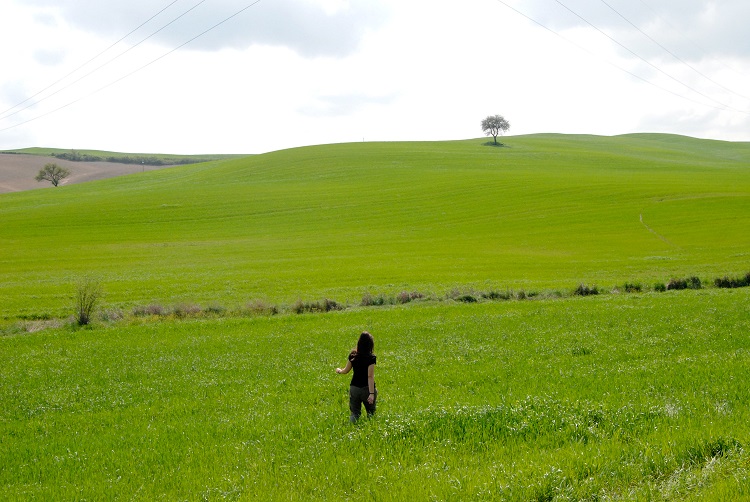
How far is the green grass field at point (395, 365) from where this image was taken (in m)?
7.55

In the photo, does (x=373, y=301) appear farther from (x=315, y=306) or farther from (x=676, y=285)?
(x=676, y=285)

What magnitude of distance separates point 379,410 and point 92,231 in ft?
210

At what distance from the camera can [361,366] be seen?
32.3 feet

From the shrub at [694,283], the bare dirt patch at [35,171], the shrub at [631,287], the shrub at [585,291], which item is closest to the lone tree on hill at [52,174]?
the bare dirt patch at [35,171]

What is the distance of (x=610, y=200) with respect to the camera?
68375mm

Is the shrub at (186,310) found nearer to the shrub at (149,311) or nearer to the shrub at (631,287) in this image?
the shrub at (149,311)

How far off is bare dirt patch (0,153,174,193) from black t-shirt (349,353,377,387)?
130766 mm

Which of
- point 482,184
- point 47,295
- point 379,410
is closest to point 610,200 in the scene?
point 482,184

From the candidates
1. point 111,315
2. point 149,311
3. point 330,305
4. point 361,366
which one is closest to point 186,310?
point 149,311

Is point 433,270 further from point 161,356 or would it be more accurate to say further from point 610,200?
point 610,200

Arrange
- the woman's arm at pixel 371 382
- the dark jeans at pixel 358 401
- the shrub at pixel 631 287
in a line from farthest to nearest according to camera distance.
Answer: the shrub at pixel 631 287
the dark jeans at pixel 358 401
the woman's arm at pixel 371 382

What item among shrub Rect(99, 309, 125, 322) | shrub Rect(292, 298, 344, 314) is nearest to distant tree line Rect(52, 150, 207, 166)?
shrub Rect(99, 309, 125, 322)

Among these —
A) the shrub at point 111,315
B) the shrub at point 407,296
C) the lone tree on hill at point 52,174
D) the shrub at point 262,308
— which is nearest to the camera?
the shrub at point 111,315

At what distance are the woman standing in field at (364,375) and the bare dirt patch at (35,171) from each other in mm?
130745
